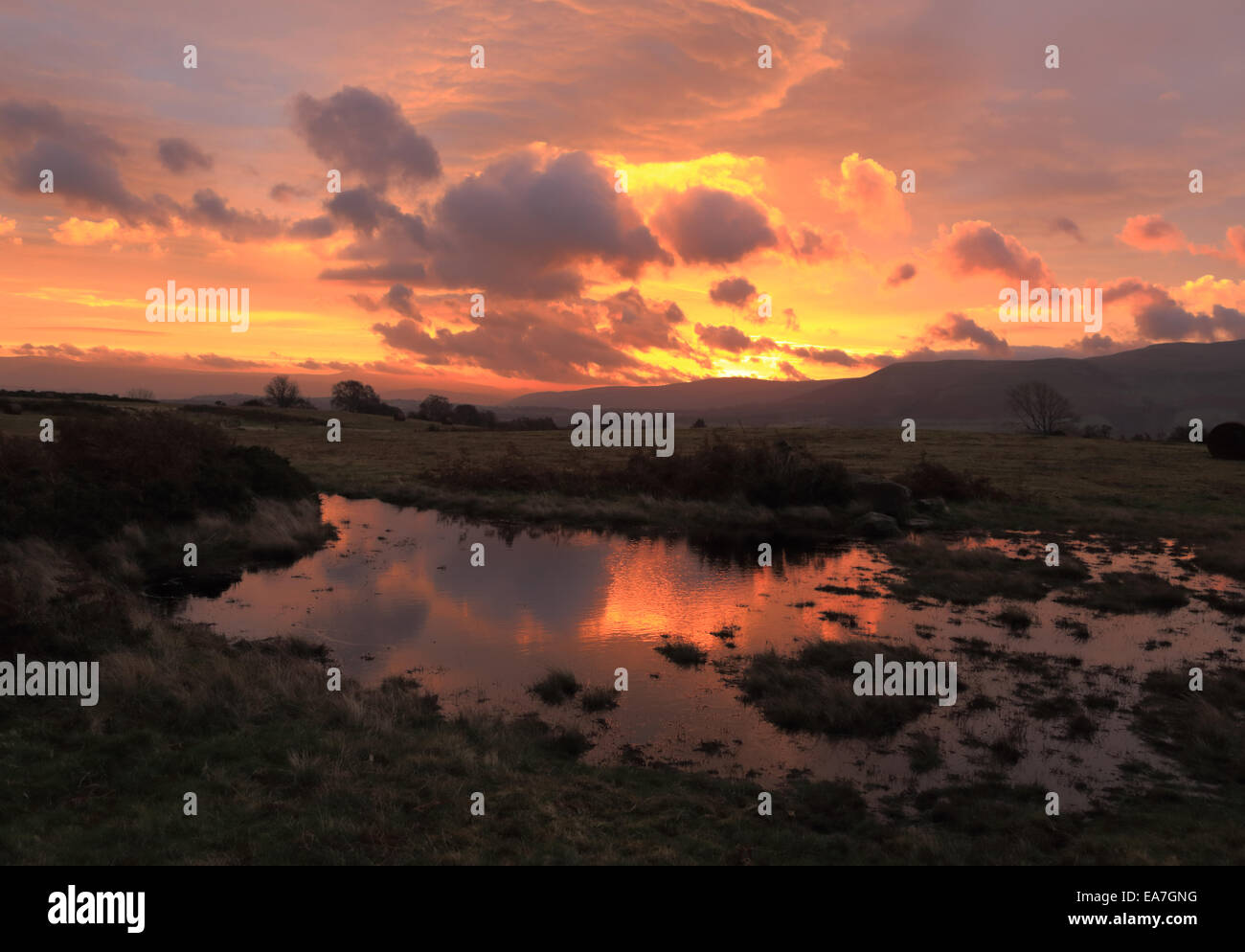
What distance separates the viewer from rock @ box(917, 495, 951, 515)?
3834 cm

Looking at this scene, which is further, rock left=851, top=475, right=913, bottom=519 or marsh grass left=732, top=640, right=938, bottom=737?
rock left=851, top=475, right=913, bottom=519

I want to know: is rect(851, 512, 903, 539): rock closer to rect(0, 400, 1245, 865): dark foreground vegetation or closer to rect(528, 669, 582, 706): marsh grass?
rect(0, 400, 1245, 865): dark foreground vegetation

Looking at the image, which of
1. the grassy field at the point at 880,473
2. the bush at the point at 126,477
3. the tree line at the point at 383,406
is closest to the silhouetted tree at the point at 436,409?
the tree line at the point at 383,406

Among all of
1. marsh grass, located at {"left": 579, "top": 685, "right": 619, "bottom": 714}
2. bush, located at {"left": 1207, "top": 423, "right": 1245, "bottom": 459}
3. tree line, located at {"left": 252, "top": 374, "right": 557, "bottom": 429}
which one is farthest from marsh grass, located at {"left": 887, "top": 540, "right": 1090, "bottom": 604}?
tree line, located at {"left": 252, "top": 374, "right": 557, "bottom": 429}

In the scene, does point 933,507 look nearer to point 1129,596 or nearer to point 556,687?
point 1129,596

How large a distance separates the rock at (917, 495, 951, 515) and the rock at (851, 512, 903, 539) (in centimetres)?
338

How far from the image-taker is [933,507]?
38.7 metres

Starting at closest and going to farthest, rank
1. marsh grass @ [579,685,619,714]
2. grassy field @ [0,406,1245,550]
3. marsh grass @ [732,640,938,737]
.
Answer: marsh grass @ [732,640,938,737]
marsh grass @ [579,685,619,714]
grassy field @ [0,406,1245,550]

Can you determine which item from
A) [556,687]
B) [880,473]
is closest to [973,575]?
[556,687]

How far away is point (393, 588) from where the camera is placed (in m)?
24.2

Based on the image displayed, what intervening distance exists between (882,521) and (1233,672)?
18.9 meters

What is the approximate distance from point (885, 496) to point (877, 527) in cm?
401

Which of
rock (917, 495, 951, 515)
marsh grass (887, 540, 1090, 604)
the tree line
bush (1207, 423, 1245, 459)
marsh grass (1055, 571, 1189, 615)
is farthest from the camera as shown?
the tree line
